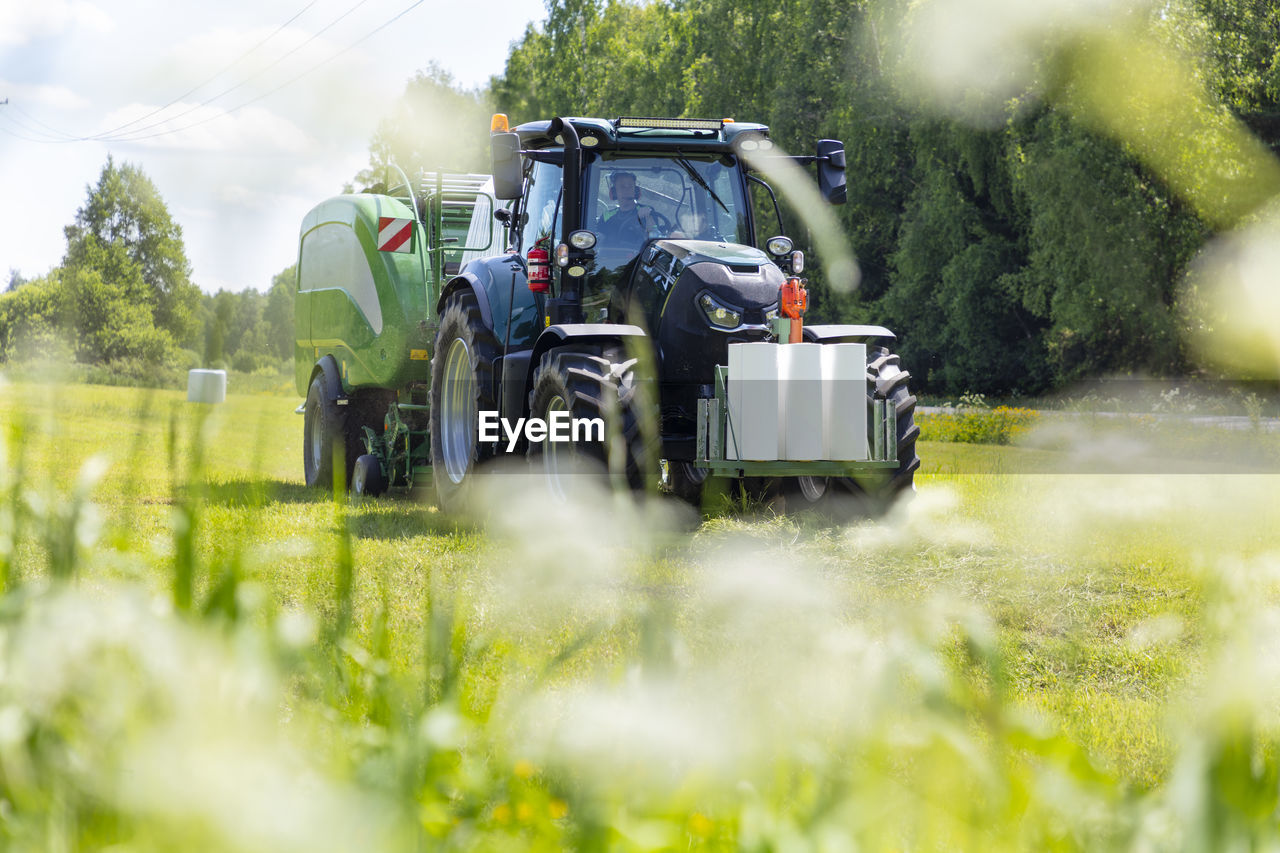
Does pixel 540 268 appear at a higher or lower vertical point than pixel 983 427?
higher

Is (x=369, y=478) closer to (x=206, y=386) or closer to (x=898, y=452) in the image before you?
(x=898, y=452)

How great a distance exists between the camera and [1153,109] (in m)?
19.8

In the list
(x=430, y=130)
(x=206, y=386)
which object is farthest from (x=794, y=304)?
(x=430, y=130)

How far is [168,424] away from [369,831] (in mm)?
628

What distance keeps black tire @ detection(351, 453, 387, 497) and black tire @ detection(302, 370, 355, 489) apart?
0.27 m

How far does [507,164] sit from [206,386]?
17.6ft

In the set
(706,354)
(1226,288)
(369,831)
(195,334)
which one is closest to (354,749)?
(369,831)

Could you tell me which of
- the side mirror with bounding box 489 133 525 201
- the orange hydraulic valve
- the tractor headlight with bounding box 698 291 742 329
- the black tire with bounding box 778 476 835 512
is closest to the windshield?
the side mirror with bounding box 489 133 525 201

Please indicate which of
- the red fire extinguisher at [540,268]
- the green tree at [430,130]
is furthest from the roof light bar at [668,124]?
the green tree at [430,130]

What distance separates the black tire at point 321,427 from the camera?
32.5 ft

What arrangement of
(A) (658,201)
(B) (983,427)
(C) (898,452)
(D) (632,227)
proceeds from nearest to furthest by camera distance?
(C) (898,452) < (D) (632,227) < (A) (658,201) < (B) (983,427)

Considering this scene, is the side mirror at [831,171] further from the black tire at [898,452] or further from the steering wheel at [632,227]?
the black tire at [898,452]

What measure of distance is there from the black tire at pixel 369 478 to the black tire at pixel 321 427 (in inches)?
10.4

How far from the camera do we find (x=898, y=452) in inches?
258
